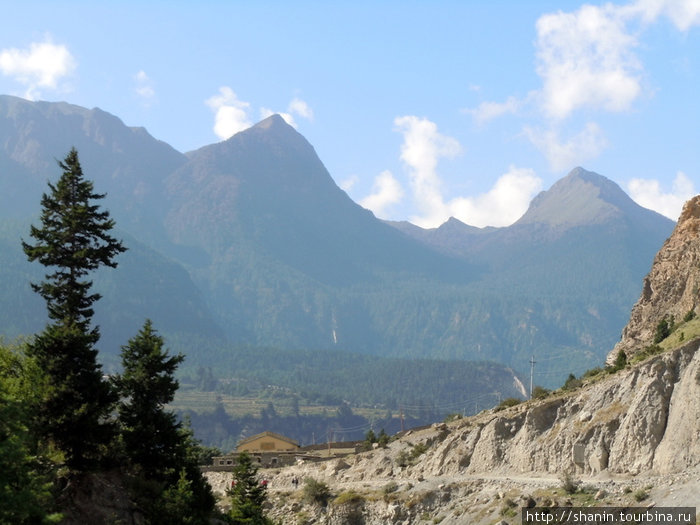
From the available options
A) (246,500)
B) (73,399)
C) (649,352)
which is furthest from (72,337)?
(649,352)

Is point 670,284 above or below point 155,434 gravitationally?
above

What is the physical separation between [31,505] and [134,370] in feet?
52.5

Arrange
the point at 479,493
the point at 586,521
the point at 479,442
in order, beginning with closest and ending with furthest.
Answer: the point at 586,521
the point at 479,493
the point at 479,442

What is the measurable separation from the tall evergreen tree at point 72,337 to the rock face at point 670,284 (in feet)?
168

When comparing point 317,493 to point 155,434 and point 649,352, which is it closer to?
point 649,352

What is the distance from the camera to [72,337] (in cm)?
5103

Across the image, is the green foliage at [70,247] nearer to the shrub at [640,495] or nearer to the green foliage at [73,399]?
the green foliage at [73,399]

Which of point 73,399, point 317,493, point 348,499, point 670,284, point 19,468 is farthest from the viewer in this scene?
point 670,284

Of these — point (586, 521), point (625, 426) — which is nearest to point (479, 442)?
point (625, 426)

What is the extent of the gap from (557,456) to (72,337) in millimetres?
35526

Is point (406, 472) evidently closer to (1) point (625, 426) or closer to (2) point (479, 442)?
(2) point (479, 442)

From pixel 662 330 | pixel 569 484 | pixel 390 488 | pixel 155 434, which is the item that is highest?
pixel 662 330

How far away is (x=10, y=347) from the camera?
5438cm

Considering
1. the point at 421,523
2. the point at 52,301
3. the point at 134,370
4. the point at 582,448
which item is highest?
the point at 52,301
